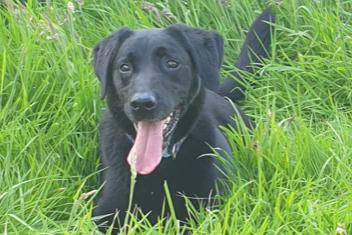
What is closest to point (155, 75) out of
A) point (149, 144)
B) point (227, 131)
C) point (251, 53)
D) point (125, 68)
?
point (125, 68)

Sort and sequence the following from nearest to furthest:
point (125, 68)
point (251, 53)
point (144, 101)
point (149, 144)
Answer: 1. point (144, 101)
2. point (149, 144)
3. point (125, 68)
4. point (251, 53)

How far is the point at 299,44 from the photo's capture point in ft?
17.5

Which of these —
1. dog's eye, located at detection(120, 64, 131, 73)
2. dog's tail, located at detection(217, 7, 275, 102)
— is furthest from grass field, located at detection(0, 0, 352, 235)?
dog's eye, located at detection(120, 64, 131, 73)

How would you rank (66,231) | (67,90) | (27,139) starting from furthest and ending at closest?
(67,90) < (27,139) < (66,231)

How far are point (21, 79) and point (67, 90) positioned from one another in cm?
22

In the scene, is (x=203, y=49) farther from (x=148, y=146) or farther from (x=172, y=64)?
(x=148, y=146)

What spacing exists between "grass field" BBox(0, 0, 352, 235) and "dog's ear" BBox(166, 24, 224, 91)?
337 millimetres

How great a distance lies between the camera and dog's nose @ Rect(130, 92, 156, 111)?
3.86 m

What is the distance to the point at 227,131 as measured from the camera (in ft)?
14.9

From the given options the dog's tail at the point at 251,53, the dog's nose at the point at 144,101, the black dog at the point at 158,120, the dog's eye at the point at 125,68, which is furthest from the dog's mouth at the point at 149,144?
the dog's tail at the point at 251,53

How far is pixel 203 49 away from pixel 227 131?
1.64 ft

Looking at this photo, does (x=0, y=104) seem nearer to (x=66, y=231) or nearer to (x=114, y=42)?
(x=114, y=42)

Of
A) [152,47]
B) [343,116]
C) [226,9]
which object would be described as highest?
[152,47]

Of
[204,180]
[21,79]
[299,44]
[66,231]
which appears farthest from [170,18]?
[66,231]
